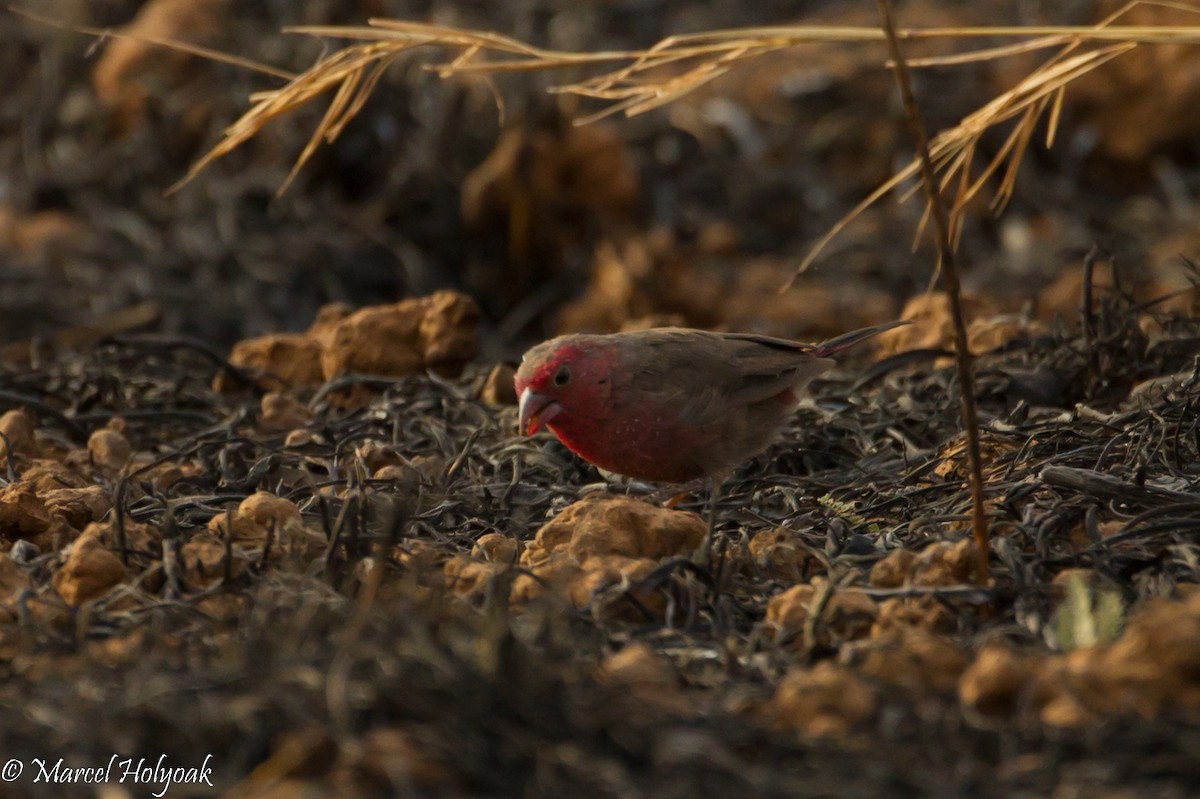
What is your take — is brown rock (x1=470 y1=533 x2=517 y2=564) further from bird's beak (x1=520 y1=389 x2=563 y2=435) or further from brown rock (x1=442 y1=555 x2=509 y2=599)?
bird's beak (x1=520 y1=389 x2=563 y2=435)

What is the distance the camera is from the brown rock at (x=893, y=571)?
3.19 meters

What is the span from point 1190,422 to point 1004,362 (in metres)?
1.13

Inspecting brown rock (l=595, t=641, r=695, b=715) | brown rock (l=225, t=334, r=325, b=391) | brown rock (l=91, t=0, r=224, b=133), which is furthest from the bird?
brown rock (l=91, t=0, r=224, b=133)

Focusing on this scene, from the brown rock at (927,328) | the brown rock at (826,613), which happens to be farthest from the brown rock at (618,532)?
the brown rock at (927,328)

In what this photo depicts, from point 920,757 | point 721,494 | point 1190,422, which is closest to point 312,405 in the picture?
point 721,494

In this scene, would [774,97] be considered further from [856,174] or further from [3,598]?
[3,598]

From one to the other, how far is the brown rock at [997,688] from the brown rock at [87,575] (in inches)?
71.1

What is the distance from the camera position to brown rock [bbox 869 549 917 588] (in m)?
3.19

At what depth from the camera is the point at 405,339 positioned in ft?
18.1

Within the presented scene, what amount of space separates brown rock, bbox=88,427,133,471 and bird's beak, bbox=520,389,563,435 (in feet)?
4.12

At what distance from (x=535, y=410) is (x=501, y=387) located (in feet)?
3.40

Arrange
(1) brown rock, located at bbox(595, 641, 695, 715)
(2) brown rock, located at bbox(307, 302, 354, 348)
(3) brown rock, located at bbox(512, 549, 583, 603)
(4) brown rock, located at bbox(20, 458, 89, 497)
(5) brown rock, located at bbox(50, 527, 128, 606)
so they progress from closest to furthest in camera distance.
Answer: (1) brown rock, located at bbox(595, 641, 695, 715) → (3) brown rock, located at bbox(512, 549, 583, 603) → (5) brown rock, located at bbox(50, 527, 128, 606) → (4) brown rock, located at bbox(20, 458, 89, 497) → (2) brown rock, located at bbox(307, 302, 354, 348)

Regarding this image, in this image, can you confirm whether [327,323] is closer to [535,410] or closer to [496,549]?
[535,410]

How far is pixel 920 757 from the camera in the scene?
2389mm
